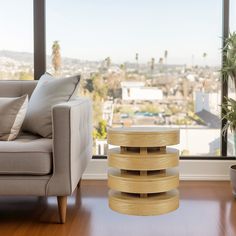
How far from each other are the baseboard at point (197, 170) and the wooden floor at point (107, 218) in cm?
38

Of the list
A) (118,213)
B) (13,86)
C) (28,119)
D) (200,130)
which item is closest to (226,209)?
(118,213)

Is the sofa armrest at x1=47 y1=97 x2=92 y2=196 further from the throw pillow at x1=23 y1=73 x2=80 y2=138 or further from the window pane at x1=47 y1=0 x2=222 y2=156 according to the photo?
the window pane at x1=47 y1=0 x2=222 y2=156

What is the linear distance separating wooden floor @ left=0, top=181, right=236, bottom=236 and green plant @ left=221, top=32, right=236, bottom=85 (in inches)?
36.8

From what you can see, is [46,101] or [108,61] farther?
[108,61]

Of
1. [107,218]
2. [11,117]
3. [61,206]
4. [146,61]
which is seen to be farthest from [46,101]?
[146,61]

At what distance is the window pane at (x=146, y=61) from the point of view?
11.5ft

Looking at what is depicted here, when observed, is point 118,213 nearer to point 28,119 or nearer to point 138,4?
point 28,119

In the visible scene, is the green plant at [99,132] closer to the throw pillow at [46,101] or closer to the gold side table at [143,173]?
the throw pillow at [46,101]

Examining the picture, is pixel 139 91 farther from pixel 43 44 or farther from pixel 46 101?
pixel 46 101

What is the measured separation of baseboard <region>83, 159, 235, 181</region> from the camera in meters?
3.49

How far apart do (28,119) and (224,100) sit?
65.6 inches

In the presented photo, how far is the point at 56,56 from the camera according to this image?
357cm

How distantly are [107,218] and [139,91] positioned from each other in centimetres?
137

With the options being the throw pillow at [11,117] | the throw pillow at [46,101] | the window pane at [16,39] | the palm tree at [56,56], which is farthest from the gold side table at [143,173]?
the window pane at [16,39]
